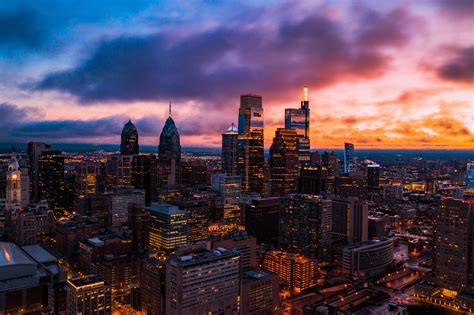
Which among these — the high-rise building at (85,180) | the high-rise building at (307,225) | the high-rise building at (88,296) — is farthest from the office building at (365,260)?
the high-rise building at (85,180)

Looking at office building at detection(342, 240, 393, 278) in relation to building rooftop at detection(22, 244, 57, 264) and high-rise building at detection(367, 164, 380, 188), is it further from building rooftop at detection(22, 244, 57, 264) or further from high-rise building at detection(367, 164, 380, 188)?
high-rise building at detection(367, 164, 380, 188)

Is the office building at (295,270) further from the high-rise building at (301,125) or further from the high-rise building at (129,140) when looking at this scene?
the high-rise building at (129,140)

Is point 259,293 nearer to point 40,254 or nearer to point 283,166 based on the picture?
point 40,254

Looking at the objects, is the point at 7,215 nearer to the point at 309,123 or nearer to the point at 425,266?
the point at 425,266

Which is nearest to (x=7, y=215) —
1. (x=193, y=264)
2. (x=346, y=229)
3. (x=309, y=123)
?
(x=193, y=264)

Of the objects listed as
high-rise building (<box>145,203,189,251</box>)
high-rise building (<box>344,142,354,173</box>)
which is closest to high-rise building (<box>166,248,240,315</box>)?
high-rise building (<box>145,203,189,251</box>)

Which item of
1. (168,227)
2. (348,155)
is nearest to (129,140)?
(348,155)
